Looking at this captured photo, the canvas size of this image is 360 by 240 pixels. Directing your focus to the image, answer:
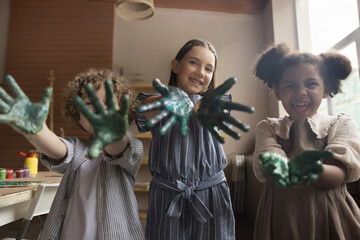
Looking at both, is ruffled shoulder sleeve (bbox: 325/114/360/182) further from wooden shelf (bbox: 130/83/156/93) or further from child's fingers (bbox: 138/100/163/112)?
wooden shelf (bbox: 130/83/156/93)

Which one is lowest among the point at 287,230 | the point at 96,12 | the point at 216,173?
the point at 287,230

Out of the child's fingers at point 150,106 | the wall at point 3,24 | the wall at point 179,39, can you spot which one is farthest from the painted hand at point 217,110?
the wall at point 3,24

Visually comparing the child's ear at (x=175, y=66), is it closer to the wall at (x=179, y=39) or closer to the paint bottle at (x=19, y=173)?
the paint bottle at (x=19, y=173)

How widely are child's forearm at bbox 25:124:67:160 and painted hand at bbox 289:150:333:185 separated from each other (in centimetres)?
53

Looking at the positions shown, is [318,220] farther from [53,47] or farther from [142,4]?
[53,47]

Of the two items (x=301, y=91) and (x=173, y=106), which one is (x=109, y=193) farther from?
(x=301, y=91)

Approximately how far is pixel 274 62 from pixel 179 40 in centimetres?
221

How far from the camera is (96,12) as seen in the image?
2924 mm

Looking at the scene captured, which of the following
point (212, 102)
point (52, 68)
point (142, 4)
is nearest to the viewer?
point (212, 102)

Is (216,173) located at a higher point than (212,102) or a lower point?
lower

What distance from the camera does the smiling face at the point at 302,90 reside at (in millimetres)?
695

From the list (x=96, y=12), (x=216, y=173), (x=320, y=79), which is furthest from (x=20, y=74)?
(x=320, y=79)

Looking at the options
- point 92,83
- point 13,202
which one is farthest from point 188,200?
point 13,202

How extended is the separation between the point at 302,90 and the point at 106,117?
1.57ft
